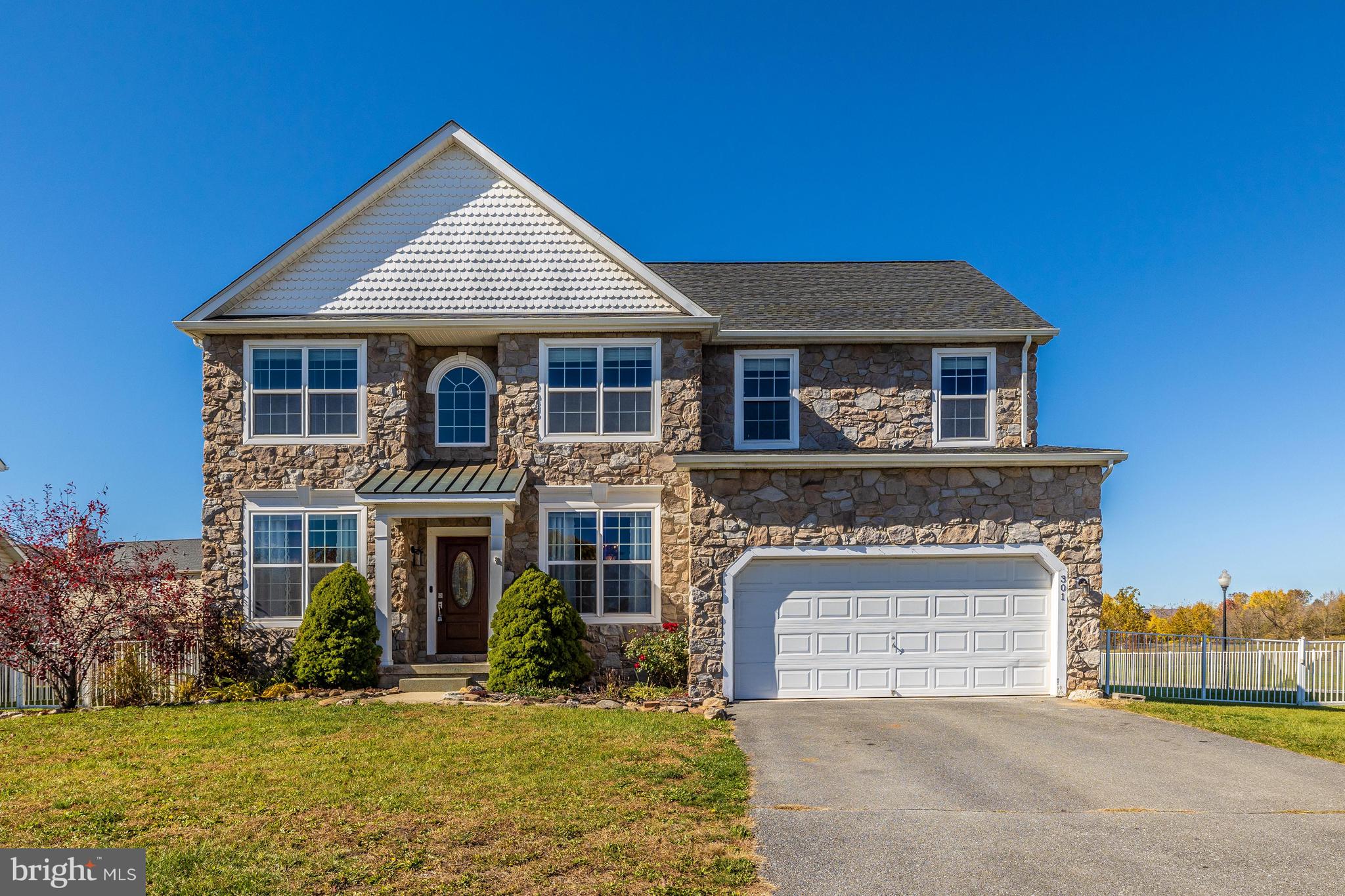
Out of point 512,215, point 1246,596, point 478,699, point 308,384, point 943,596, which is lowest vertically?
point 1246,596

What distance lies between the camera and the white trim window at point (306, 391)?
1507 centimetres

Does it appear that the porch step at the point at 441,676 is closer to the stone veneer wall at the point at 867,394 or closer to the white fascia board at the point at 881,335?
the stone veneer wall at the point at 867,394

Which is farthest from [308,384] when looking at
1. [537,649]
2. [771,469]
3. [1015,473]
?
[1015,473]

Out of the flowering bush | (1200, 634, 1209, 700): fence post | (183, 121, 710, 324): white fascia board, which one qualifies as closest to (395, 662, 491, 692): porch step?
the flowering bush

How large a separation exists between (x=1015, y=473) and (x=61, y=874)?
1257 centimetres

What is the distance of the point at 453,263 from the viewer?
1538cm

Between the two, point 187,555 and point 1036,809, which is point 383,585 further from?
point 187,555

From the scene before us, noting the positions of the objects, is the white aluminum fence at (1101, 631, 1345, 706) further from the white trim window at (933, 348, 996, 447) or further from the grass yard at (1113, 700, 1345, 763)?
the white trim window at (933, 348, 996, 447)

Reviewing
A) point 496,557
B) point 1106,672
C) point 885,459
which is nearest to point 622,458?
point 496,557

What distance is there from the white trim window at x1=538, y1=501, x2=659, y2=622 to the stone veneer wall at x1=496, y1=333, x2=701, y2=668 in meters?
0.21

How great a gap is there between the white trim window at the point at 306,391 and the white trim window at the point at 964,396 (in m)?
10.3

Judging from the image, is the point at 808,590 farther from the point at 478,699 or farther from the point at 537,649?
the point at 478,699

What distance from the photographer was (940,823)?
22.6ft

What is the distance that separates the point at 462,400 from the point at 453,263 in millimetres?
2429
